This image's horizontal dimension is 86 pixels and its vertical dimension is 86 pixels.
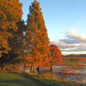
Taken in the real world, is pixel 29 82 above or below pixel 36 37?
below

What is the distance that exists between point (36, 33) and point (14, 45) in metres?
4.84

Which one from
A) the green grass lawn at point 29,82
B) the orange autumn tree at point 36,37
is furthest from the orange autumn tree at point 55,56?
the green grass lawn at point 29,82

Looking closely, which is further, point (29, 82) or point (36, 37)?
point (36, 37)

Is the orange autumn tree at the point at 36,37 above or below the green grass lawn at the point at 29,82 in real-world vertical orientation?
above

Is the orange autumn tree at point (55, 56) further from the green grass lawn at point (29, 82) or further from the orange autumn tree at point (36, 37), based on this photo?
the green grass lawn at point (29, 82)

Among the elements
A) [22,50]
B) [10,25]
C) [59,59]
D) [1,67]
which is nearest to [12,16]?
[10,25]

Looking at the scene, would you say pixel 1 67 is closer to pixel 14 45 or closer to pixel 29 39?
pixel 14 45

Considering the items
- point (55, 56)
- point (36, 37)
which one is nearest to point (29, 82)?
point (36, 37)

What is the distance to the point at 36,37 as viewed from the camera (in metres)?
25.7

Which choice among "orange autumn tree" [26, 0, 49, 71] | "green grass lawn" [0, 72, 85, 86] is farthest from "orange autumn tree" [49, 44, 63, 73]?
"green grass lawn" [0, 72, 85, 86]

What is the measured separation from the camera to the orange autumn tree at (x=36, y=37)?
83.4 feet

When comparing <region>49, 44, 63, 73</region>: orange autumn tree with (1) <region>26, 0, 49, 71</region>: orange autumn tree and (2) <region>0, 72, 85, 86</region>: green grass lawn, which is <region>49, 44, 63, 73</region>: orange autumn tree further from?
(2) <region>0, 72, 85, 86</region>: green grass lawn

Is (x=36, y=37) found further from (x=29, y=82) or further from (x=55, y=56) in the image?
(x=55, y=56)

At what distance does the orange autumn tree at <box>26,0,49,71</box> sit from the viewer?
25.4 metres
